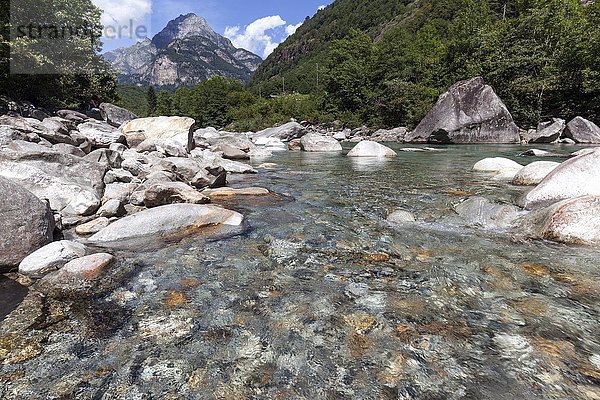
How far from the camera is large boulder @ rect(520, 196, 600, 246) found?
4.57m

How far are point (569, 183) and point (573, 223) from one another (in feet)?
5.33

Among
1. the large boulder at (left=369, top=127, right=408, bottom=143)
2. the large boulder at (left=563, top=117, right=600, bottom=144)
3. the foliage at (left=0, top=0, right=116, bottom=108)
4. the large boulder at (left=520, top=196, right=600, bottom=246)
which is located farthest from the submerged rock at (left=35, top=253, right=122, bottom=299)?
the large boulder at (left=369, top=127, right=408, bottom=143)

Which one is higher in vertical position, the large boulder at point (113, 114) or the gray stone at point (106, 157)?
the large boulder at point (113, 114)

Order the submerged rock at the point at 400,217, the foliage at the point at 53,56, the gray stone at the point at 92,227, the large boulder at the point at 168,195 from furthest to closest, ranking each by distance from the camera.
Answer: the foliage at the point at 53,56 < the large boulder at the point at 168,195 < the submerged rock at the point at 400,217 < the gray stone at the point at 92,227

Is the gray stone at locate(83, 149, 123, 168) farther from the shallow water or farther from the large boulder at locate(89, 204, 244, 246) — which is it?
the shallow water

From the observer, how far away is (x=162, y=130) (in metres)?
14.5

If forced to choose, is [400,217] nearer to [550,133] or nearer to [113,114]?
[113,114]

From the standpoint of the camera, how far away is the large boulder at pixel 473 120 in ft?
84.8

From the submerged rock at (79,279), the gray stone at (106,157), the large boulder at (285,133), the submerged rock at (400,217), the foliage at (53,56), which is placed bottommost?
the submerged rock at (79,279)

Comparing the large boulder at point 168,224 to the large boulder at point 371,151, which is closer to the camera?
the large boulder at point 168,224

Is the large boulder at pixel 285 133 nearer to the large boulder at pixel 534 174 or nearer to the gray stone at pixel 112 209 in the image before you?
the large boulder at pixel 534 174

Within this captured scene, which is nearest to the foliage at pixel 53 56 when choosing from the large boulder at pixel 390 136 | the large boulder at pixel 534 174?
the large boulder at pixel 534 174

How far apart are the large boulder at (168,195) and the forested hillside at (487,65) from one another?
3246cm

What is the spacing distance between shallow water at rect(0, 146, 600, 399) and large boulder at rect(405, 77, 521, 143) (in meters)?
23.4
